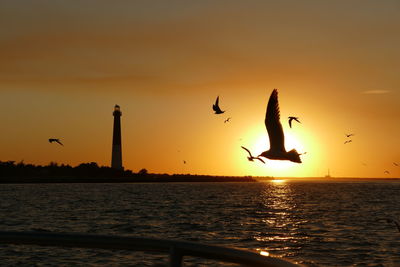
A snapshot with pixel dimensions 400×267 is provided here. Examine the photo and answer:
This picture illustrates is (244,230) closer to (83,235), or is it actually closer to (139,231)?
(139,231)

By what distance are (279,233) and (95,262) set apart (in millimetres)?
19344

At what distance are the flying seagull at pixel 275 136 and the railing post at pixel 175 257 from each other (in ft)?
38.9

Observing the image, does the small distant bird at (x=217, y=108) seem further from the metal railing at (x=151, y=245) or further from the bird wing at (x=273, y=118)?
the metal railing at (x=151, y=245)

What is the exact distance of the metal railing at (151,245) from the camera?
274cm

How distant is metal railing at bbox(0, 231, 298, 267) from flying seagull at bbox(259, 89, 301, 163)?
A: 11.6 metres

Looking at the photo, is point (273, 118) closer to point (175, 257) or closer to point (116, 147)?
point (175, 257)

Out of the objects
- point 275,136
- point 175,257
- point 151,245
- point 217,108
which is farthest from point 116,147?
point 175,257

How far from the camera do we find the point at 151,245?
3107 millimetres

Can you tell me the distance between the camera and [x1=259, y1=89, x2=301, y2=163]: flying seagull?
15250 mm

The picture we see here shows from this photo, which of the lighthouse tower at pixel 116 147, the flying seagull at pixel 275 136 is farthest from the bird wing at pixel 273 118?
the lighthouse tower at pixel 116 147

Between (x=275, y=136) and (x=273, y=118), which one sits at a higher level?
(x=273, y=118)

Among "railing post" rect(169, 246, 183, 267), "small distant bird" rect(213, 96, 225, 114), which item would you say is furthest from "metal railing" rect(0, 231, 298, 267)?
"small distant bird" rect(213, 96, 225, 114)

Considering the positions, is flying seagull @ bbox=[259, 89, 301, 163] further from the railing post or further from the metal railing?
the railing post

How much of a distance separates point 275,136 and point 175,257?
44.1ft
